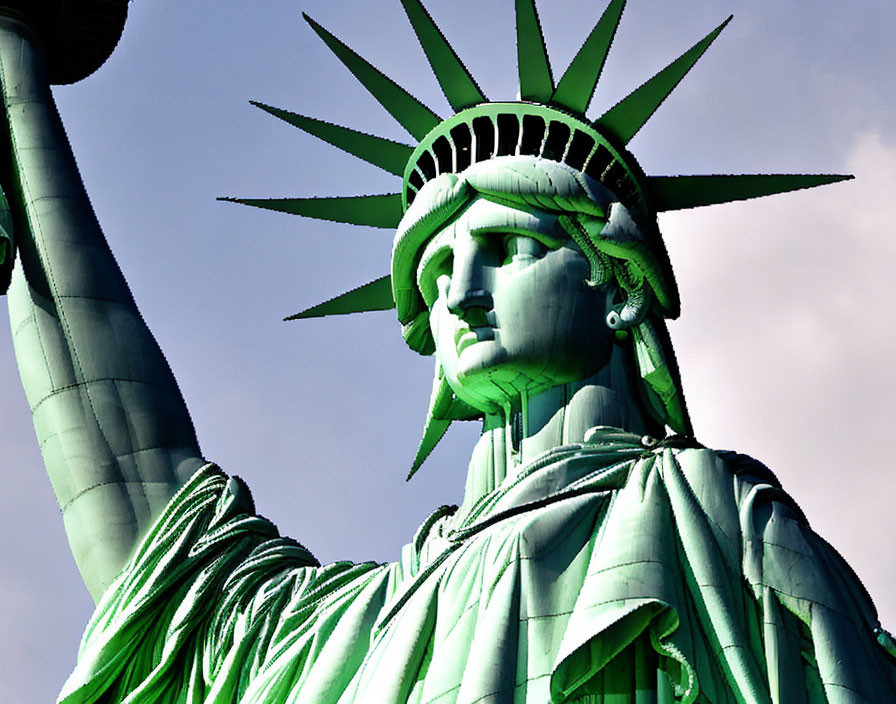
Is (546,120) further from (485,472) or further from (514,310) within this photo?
(485,472)

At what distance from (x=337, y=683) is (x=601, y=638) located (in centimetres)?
173

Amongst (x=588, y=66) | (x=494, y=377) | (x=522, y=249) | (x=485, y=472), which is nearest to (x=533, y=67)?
(x=588, y=66)

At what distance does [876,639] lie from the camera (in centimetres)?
1280

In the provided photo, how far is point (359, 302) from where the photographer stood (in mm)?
15656

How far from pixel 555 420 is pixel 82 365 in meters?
3.03

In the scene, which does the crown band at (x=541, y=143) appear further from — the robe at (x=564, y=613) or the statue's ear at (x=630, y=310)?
the robe at (x=564, y=613)

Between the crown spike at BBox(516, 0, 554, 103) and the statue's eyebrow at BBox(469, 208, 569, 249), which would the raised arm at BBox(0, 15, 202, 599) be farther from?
the crown spike at BBox(516, 0, 554, 103)

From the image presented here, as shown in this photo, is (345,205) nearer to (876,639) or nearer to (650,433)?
(650,433)

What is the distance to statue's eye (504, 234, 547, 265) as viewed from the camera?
46.8 ft

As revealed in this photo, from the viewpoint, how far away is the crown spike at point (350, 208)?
51.2ft

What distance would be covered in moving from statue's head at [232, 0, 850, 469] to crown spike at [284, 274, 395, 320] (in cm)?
3

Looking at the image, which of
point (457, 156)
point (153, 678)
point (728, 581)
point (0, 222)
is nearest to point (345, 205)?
point (457, 156)

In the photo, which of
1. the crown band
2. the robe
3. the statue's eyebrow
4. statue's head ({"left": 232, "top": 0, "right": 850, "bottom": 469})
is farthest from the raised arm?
the statue's eyebrow

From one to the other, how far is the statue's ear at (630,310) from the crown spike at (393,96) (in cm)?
175
